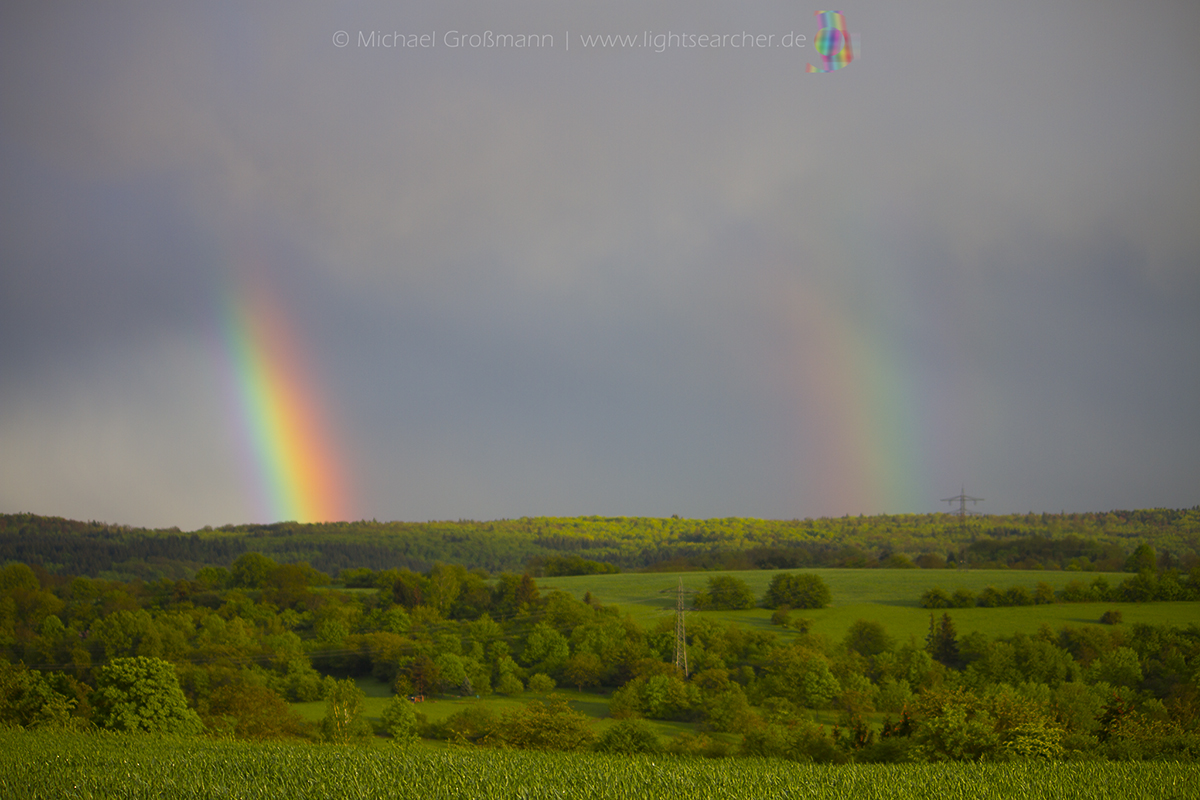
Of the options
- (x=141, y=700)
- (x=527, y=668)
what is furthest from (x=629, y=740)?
(x=527, y=668)

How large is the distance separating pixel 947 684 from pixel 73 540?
144 metres

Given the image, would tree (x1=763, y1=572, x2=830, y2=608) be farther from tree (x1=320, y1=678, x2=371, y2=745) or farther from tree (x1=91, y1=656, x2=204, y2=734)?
tree (x1=91, y1=656, x2=204, y2=734)

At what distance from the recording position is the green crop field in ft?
300

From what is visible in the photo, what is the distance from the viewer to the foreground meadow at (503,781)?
9.08 m

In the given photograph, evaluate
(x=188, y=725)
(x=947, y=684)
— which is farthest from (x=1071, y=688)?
(x=188, y=725)

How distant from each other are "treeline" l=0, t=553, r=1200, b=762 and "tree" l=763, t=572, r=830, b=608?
1.30 feet

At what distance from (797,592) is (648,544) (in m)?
61.2

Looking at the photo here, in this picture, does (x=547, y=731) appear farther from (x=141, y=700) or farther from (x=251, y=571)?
(x=251, y=571)

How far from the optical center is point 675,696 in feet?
265

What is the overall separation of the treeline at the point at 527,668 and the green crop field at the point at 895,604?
12.5ft

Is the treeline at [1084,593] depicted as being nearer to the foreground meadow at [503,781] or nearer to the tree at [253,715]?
the tree at [253,715]

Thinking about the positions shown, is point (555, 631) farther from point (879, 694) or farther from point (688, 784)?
point (688, 784)

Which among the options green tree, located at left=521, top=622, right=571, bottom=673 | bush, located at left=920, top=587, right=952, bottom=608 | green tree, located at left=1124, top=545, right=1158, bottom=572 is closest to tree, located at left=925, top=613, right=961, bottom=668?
bush, located at left=920, top=587, right=952, bottom=608

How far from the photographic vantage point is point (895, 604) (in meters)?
100
